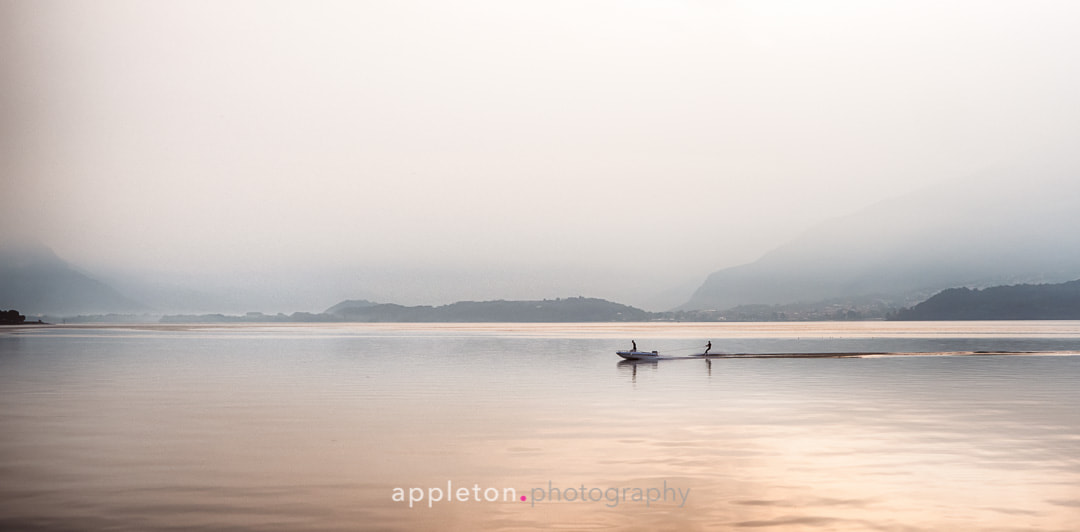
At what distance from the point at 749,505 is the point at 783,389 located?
2764 centimetres

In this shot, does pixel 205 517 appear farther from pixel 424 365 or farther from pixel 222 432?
pixel 424 365

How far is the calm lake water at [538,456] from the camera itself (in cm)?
1638

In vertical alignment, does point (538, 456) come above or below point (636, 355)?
below

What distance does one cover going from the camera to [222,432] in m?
27.6

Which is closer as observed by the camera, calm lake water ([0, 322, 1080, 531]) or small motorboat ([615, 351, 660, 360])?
calm lake water ([0, 322, 1080, 531])

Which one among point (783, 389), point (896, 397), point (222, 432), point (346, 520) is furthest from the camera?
point (783, 389)

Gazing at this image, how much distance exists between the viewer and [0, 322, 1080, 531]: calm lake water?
1638 centimetres

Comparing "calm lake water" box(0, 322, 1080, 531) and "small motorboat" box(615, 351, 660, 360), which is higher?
"small motorboat" box(615, 351, 660, 360)

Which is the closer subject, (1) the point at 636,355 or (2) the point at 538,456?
(2) the point at 538,456

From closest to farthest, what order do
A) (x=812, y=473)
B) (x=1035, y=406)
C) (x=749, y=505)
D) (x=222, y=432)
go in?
(x=749, y=505), (x=812, y=473), (x=222, y=432), (x=1035, y=406)

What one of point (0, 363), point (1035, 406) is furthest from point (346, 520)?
point (0, 363)

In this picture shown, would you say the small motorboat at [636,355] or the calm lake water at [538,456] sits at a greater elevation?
the small motorboat at [636,355]

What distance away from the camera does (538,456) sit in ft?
74.9

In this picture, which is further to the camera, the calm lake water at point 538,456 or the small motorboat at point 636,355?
the small motorboat at point 636,355
